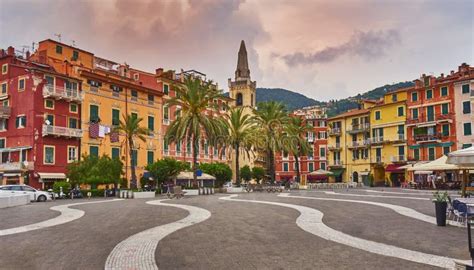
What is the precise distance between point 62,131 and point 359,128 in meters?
48.9

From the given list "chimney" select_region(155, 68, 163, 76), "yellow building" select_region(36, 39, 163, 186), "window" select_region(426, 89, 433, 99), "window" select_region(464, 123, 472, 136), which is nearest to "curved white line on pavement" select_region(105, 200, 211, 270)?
"yellow building" select_region(36, 39, 163, 186)

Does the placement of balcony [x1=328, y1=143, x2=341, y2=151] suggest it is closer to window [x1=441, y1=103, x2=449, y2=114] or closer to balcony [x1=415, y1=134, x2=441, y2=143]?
balcony [x1=415, y1=134, x2=441, y2=143]

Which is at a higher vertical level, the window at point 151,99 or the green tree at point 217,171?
the window at point 151,99

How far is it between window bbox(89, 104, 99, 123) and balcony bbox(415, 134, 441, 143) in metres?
44.9

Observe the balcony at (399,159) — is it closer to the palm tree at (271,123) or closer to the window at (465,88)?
the window at (465,88)

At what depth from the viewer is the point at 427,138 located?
203ft

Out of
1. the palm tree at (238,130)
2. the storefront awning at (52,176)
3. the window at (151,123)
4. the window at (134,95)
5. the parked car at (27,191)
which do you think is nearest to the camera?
the parked car at (27,191)

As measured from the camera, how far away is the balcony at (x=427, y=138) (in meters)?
60.6

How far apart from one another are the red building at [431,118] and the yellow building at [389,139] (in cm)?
162

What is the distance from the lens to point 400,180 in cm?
6781

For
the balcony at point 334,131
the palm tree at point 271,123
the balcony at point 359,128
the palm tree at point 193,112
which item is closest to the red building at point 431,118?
the balcony at point 359,128

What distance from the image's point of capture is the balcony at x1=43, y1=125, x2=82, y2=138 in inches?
1750

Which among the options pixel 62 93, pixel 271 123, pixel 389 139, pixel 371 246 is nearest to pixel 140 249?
pixel 371 246

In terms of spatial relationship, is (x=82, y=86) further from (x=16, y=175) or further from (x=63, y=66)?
(x=16, y=175)
